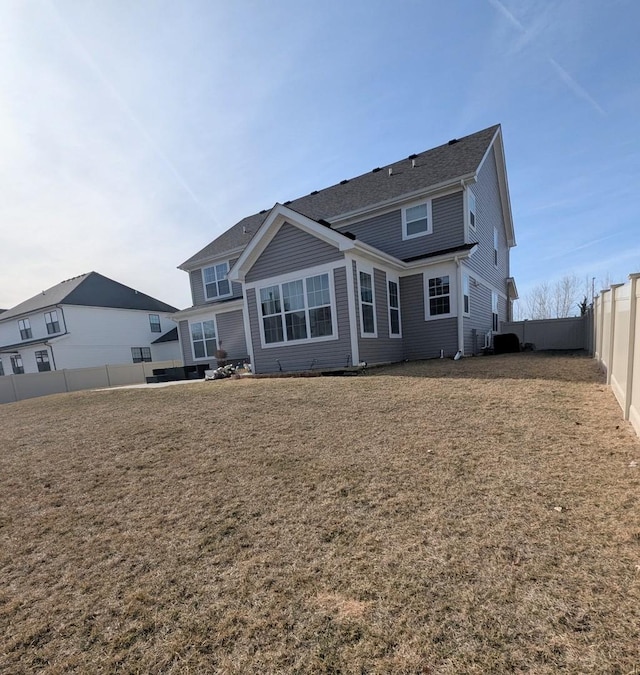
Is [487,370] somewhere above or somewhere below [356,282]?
below

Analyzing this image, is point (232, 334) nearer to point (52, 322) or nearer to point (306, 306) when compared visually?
point (306, 306)

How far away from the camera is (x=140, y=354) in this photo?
89.8 feet

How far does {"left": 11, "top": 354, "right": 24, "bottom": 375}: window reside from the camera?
2583 centimetres

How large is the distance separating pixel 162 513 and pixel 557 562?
292 centimetres

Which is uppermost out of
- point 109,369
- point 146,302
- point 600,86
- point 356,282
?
point 600,86

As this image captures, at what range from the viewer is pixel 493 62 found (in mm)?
9133

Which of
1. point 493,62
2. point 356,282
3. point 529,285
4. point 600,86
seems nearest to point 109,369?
point 356,282

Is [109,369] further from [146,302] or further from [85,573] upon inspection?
[85,573]

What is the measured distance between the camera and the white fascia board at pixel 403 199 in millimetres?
10828

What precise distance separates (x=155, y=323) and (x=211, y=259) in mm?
15465

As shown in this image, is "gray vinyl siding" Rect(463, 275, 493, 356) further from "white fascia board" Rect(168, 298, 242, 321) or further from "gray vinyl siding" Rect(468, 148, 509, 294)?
"white fascia board" Rect(168, 298, 242, 321)

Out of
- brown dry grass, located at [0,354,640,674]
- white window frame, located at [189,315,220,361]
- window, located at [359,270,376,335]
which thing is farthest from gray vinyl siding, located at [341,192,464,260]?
brown dry grass, located at [0,354,640,674]

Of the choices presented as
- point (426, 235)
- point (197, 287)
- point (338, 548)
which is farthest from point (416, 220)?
point (338, 548)

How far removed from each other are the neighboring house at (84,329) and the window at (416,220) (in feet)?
55.1
